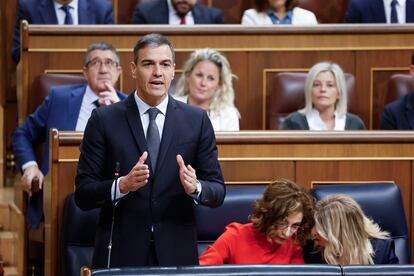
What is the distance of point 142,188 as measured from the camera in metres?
1.52

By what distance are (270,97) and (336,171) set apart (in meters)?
0.72

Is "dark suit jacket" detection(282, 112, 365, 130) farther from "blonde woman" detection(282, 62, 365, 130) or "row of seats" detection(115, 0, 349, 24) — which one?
"row of seats" detection(115, 0, 349, 24)

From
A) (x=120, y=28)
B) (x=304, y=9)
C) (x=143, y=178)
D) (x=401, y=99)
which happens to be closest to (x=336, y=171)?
(x=401, y=99)

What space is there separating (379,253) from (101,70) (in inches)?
34.3

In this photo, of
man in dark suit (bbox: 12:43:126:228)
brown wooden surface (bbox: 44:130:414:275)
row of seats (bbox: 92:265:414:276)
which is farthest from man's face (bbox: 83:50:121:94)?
row of seats (bbox: 92:265:414:276)

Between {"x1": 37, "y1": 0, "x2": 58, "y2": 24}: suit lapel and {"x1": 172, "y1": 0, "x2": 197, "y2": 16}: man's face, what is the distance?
35 cm

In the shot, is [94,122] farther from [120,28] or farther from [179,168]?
[120,28]

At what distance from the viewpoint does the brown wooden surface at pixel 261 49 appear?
8.65ft

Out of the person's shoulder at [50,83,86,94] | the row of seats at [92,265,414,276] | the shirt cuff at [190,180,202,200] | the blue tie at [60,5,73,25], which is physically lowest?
the row of seats at [92,265,414,276]

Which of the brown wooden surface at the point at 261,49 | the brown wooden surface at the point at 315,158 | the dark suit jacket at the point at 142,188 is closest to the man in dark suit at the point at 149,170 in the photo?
the dark suit jacket at the point at 142,188

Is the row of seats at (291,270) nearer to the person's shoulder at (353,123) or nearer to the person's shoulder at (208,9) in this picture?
the person's shoulder at (353,123)

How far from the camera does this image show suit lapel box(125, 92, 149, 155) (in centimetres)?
152

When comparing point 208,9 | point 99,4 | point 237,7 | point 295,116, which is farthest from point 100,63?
point 237,7

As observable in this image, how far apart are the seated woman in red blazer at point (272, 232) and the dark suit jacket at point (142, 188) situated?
178 millimetres
